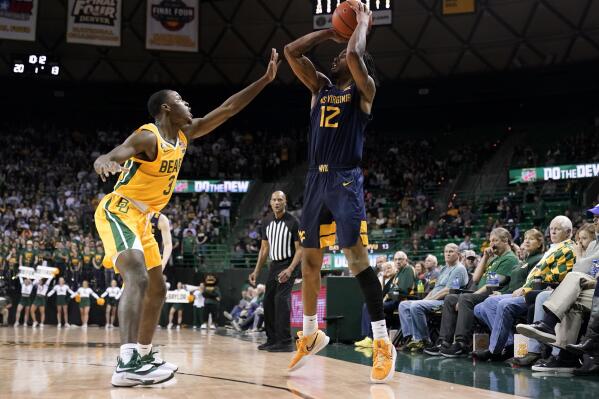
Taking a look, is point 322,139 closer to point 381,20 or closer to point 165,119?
point 165,119

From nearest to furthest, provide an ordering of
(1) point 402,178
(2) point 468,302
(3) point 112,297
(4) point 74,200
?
1. (2) point 468,302
2. (3) point 112,297
3. (4) point 74,200
4. (1) point 402,178

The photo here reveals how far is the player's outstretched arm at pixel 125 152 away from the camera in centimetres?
419

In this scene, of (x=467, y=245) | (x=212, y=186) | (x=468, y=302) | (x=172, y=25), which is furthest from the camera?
(x=212, y=186)

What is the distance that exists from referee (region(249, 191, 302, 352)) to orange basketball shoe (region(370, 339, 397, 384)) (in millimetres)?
3115

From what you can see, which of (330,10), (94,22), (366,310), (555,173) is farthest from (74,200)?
(366,310)

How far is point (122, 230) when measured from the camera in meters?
4.73

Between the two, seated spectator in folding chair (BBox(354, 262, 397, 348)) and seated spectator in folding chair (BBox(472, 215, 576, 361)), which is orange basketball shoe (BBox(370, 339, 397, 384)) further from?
seated spectator in folding chair (BBox(354, 262, 397, 348))

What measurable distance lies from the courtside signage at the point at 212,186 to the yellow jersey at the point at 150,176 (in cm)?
2034

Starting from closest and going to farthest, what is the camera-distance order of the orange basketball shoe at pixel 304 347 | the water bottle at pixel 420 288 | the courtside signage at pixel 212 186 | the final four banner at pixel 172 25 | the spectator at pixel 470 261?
the orange basketball shoe at pixel 304 347
the water bottle at pixel 420 288
the spectator at pixel 470 261
the final four banner at pixel 172 25
the courtside signage at pixel 212 186

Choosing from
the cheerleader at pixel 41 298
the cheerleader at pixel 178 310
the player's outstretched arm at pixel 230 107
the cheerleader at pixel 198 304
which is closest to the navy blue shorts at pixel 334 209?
the player's outstretched arm at pixel 230 107

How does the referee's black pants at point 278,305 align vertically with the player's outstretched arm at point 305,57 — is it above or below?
below

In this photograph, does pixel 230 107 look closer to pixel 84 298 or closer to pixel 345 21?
pixel 345 21

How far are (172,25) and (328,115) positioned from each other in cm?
1772

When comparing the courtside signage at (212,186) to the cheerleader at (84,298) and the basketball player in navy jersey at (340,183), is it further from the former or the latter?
the basketball player in navy jersey at (340,183)
